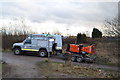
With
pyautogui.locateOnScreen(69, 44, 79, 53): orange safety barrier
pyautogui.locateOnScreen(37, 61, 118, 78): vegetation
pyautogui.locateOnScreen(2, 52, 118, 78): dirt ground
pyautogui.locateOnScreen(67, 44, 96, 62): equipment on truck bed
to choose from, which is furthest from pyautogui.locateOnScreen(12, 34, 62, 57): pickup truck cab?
pyautogui.locateOnScreen(37, 61, 118, 78): vegetation

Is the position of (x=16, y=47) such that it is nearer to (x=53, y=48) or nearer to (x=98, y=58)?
(x=53, y=48)

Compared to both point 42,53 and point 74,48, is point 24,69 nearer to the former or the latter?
point 74,48

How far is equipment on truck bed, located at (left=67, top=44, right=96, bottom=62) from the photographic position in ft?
55.1

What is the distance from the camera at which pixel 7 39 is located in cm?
2377

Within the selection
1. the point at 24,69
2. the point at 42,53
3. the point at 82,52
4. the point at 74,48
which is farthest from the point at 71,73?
the point at 42,53

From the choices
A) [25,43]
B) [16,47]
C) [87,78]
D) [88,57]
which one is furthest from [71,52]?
[87,78]

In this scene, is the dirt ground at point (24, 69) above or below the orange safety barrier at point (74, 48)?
below

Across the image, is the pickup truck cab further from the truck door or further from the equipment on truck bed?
the equipment on truck bed

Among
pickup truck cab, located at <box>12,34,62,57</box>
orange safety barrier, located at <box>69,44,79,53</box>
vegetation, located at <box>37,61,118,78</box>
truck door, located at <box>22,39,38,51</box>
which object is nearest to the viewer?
vegetation, located at <box>37,61,118,78</box>

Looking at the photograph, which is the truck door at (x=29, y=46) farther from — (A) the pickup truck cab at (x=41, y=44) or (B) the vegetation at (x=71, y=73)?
(B) the vegetation at (x=71, y=73)

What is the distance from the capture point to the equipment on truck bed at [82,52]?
1680cm

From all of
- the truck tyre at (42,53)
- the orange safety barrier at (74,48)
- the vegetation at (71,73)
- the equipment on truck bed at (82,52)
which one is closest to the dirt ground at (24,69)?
the vegetation at (71,73)

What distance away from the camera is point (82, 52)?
17047 millimetres

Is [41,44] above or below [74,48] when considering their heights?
above
